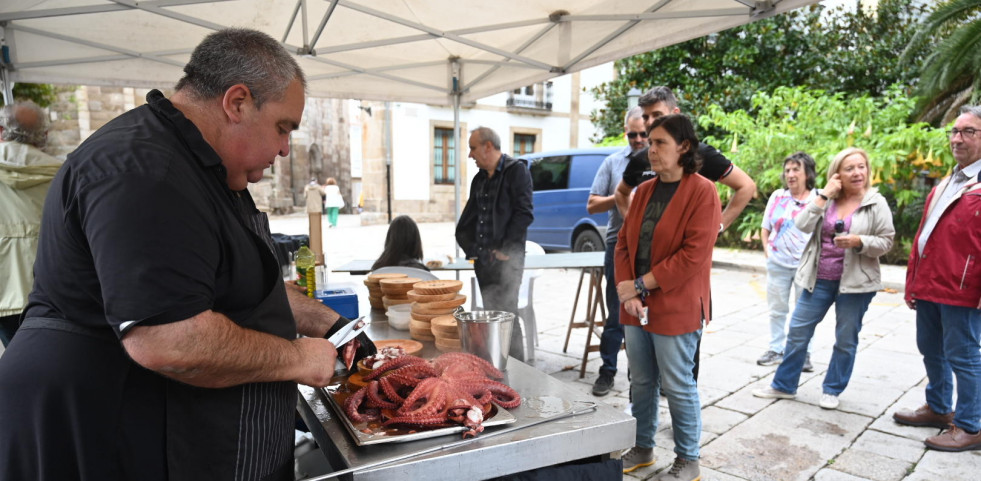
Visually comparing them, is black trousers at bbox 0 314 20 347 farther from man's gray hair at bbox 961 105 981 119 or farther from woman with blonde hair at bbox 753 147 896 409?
man's gray hair at bbox 961 105 981 119

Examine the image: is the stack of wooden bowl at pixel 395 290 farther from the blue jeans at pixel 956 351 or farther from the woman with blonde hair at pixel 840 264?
the blue jeans at pixel 956 351

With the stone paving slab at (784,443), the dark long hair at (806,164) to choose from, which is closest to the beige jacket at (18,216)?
the stone paving slab at (784,443)

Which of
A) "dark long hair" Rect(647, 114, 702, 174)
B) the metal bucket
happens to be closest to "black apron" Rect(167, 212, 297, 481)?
the metal bucket

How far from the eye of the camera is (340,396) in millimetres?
1687

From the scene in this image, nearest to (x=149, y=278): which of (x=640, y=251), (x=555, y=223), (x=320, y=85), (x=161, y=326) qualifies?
(x=161, y=326)

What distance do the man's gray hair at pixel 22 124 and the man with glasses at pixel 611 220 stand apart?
353 centimetres

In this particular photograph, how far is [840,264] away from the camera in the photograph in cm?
376

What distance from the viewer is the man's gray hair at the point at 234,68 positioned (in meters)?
1.21

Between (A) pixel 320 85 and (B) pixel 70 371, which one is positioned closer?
(B) pixel 70 371

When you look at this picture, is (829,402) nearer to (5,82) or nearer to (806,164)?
(806,164)

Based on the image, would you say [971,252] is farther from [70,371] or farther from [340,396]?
[70,371]

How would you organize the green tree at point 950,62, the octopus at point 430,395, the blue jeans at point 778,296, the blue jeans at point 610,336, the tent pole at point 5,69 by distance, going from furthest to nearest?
the green tree at point 950,62, the blue jeans at point 778,296, the tent pole at point 5,69, the blue jeans at point 610,336, the octopus at point 430,395

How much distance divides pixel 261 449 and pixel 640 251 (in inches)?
81.2

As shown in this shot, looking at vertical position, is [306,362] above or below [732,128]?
below
